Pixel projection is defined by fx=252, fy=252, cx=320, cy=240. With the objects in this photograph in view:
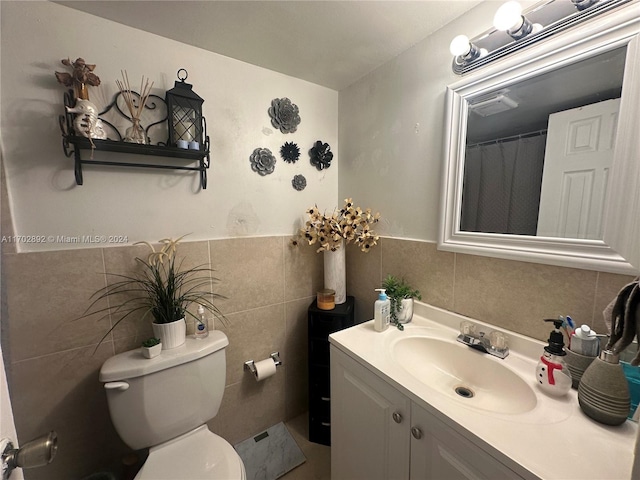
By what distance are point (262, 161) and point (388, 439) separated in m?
1.35

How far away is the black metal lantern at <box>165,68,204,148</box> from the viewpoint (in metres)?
1.10

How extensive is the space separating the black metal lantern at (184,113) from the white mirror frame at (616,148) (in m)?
1.14

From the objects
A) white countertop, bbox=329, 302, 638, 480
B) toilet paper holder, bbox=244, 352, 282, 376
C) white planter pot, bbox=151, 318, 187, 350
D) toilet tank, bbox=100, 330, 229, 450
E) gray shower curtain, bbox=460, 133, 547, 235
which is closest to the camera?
white countertop, bbox=329, 302, 638, 480

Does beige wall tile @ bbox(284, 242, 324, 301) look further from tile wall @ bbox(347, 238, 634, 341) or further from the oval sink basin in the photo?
the oval sink basin

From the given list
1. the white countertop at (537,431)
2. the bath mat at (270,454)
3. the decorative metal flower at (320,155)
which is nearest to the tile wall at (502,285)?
the white countertop at (537,431)

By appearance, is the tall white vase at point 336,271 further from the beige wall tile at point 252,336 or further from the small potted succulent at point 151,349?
the small potted succulent at point 151,349

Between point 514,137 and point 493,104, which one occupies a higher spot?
point 493,104

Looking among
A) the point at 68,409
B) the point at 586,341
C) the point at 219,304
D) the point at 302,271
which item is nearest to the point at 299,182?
the point at 302,271

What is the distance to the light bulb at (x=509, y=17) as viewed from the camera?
2.60 feet

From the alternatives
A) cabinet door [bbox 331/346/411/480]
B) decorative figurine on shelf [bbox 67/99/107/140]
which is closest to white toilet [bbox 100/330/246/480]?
cabinet door [bbox 331/346/411/480]

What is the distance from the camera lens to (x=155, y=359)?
1033mm

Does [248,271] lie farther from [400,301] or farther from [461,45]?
[461,45]

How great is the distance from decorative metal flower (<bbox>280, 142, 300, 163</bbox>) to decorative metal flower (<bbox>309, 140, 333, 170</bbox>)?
114 millimetres

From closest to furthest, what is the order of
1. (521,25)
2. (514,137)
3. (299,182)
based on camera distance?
1. (521,25)
2. (514,137)
3. (299,182)
